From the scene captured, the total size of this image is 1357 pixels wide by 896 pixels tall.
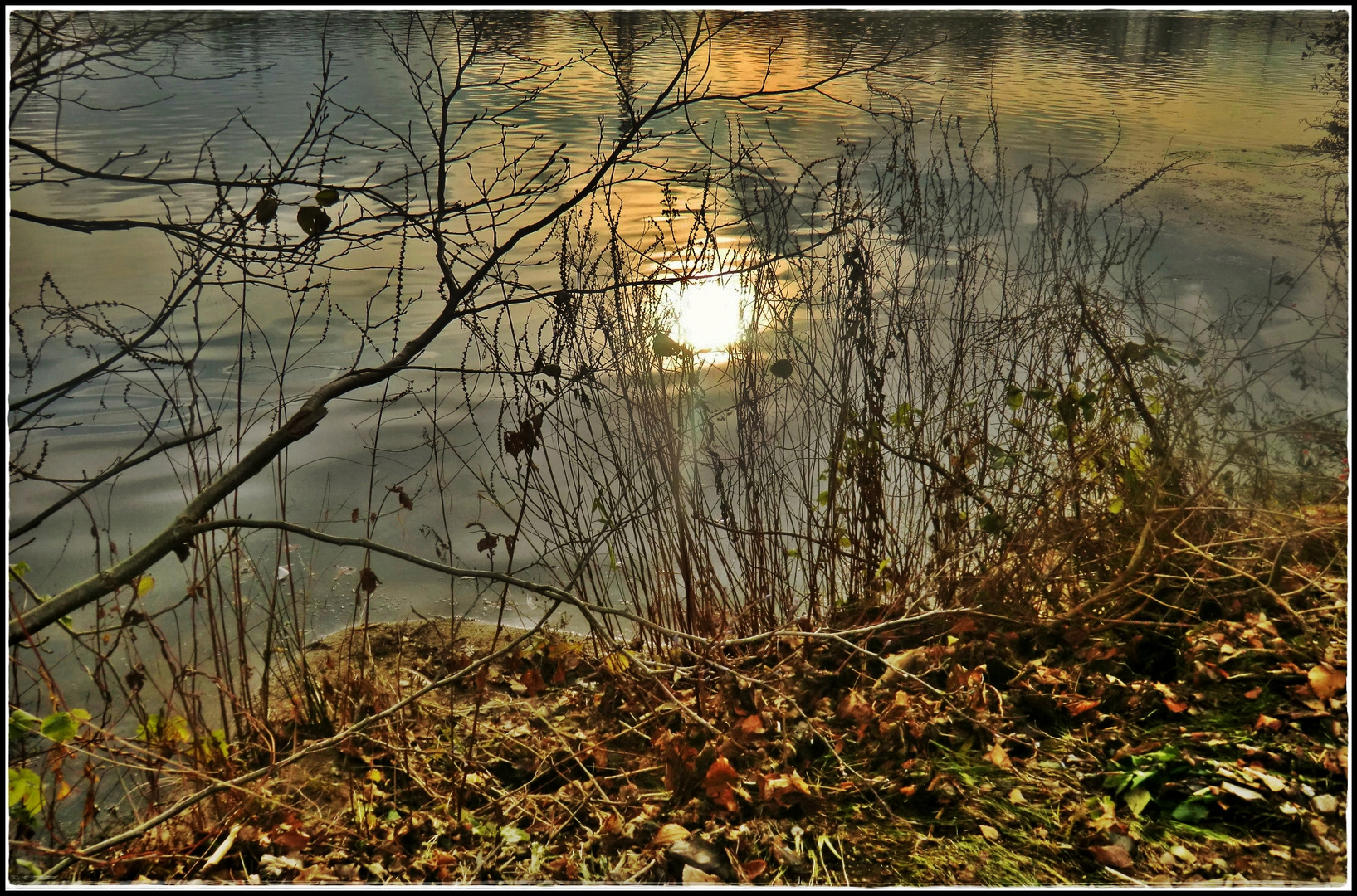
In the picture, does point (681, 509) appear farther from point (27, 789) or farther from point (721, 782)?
point (27, 789)

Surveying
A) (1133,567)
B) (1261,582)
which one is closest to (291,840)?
(1133,567)

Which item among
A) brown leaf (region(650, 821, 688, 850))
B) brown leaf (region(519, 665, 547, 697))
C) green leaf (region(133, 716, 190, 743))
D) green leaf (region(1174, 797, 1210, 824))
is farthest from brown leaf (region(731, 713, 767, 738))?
green leaf (region(133, 716, 190, 743))

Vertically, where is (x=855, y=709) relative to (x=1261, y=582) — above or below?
below

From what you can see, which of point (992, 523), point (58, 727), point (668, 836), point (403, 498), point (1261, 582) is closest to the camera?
point (58, 727)

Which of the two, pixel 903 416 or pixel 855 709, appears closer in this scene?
pixel 855 709

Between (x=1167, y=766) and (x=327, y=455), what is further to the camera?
(x=327, y=455)

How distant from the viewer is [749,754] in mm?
1967

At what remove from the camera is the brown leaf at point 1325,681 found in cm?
191

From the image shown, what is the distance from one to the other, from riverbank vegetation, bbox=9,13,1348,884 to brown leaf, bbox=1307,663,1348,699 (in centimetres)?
1

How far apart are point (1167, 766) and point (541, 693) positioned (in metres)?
1.47

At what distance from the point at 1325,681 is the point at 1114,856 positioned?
703 mm

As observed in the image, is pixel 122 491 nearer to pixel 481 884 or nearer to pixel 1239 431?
pixel 481 884

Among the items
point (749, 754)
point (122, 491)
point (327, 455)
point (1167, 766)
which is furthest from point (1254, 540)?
point (122, 491)

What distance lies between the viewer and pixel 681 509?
→ 2312mm
